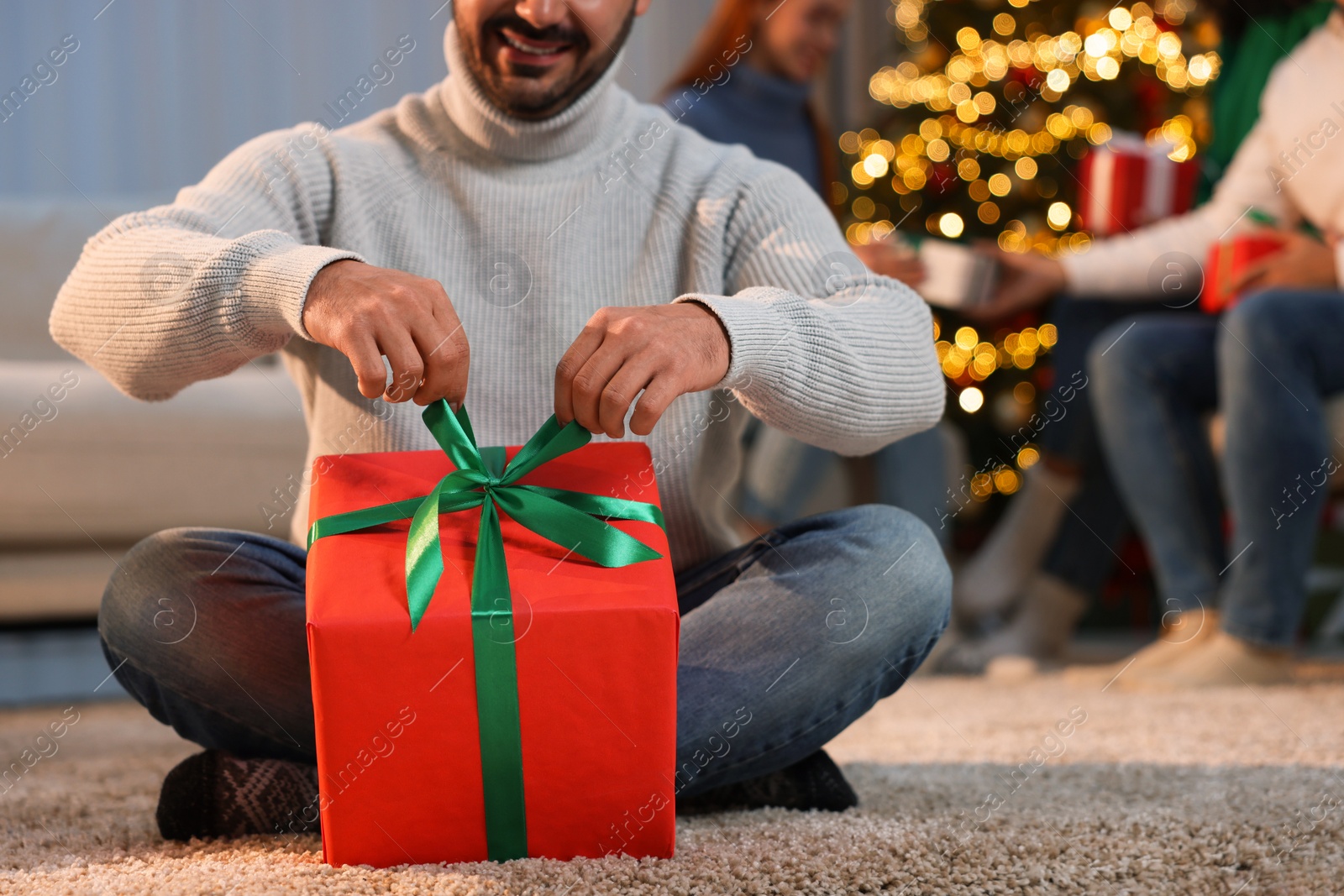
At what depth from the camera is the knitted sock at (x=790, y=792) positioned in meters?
0.83

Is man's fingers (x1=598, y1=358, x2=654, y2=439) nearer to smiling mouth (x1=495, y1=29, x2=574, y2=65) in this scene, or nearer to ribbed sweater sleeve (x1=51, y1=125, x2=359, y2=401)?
ribbed sweater sleeve (x1=51, y1=125, x2=359, y2=401)

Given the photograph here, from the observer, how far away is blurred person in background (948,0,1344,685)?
4.87ft

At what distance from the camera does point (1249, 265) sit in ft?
5.18

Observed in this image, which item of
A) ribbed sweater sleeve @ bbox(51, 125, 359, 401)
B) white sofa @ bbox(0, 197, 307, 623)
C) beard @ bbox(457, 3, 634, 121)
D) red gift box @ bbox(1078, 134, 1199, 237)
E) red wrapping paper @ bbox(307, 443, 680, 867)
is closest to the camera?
red wrapping paper @ bbox(307, 443, 680, 867)

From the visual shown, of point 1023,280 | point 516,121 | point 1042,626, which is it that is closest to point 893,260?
point 1023,280

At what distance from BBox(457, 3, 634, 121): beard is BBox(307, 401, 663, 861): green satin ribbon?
34 centimetres

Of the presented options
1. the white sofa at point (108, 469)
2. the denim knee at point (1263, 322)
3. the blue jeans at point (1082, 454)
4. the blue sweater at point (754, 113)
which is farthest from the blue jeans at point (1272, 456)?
the white sofa at point (108, 469)

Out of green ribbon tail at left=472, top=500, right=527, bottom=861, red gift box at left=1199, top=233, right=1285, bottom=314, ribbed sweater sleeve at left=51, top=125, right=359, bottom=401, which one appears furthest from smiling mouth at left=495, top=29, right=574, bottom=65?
red gift box at left=1199, top=233, right=1285, bottom=314

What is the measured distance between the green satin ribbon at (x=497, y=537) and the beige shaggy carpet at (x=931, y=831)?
0.16 ft

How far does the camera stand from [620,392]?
65cm

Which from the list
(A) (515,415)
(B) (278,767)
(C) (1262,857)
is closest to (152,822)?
(B) (278,767)

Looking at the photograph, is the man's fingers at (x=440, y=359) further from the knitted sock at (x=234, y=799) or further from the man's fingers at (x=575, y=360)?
the knitted sock at (x=234, y=799)

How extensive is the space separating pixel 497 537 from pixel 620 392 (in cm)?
10

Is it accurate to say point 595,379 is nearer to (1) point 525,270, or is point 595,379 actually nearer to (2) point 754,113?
(1) point 525,270
